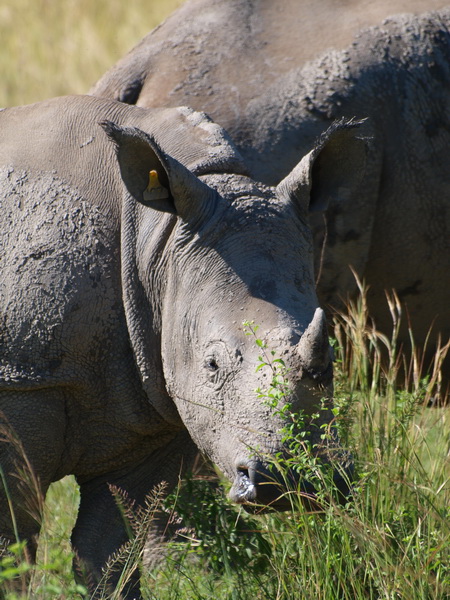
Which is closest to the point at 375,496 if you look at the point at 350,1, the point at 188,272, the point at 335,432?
the point at 335,432

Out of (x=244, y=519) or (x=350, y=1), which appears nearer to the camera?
(x=244, y=519)

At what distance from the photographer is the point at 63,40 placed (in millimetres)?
13922

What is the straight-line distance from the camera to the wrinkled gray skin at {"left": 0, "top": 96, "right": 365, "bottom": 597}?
4.12 meters

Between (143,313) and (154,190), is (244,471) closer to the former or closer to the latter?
(143,313)

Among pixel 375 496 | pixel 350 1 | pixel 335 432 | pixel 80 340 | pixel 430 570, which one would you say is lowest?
pixel 430 570

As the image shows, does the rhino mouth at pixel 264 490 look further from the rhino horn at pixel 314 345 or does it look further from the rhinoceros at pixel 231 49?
the rhinoceros at pixel 231 49

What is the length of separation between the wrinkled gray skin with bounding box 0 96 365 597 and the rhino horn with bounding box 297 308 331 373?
0.15 m

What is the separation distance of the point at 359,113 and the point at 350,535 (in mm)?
2736

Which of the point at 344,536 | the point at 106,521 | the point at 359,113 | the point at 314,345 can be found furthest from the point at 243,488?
the point at 359,113

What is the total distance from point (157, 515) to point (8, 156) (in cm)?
206

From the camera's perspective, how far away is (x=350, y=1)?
641 cm

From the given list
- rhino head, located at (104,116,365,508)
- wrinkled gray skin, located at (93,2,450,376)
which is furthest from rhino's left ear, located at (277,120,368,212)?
wrinkled gray skin, located at (93,2,450,376)

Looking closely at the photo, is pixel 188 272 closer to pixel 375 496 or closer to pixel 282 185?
pixel 282 185

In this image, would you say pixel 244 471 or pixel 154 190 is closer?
pixel 244 471
